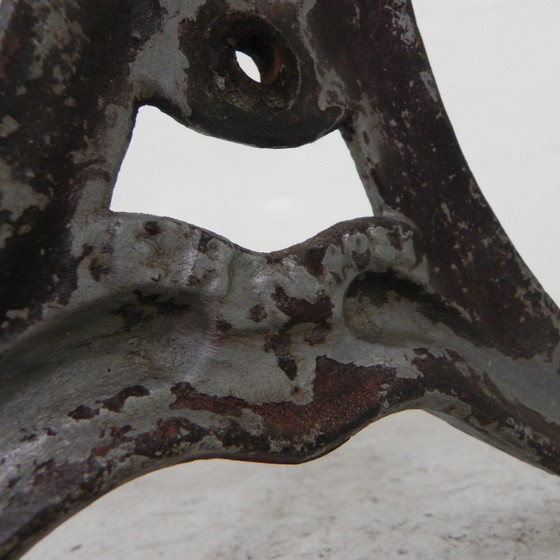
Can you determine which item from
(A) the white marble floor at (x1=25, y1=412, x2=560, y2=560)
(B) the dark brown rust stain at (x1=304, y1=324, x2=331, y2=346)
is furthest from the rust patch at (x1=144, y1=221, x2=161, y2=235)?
(A) the white marble floor at (x1=25, y1=412, x2=560, y2=560)

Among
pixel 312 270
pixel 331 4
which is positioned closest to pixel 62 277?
pixel 312 270

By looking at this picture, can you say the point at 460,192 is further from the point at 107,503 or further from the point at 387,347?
the point at 107,503

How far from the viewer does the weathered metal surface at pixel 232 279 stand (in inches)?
14.3

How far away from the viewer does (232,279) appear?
0.42 m

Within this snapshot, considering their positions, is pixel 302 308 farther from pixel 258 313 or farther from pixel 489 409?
pixel 489 409

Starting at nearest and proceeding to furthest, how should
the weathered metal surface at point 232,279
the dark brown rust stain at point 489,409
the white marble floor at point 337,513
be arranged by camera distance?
the weathered metal surface at point 232,279
the dark brown rust stain at point 489,409
the white marble floor at point 337,513

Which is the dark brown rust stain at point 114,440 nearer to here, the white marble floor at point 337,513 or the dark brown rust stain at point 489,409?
the dark brown rust stain at point 489,409

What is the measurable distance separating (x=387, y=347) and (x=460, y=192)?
12 centimetres

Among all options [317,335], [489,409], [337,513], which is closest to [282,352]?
[317,335]

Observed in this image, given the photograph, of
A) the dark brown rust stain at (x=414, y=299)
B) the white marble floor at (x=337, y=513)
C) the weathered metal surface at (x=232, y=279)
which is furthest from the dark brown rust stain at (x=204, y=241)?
the white marble floor at (x=337, y=513)

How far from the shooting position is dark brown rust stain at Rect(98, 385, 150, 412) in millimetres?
381

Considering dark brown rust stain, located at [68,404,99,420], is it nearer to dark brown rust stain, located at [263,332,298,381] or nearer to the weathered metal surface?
the weathered metal surface

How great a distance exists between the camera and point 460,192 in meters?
0.51

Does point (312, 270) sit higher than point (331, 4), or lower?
lower
